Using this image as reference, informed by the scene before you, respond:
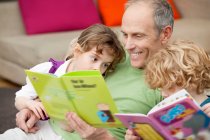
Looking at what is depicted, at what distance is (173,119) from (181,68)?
0.93 feet

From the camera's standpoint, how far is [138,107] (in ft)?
5.87

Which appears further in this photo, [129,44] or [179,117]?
[129,44]

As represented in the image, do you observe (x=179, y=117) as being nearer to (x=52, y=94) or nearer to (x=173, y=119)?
(x=173, y=119)

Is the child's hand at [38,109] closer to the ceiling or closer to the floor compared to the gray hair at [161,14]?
closer to the floor

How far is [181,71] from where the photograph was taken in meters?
1.56

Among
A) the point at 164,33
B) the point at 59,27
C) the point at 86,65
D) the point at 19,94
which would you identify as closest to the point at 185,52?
the point at 164,33

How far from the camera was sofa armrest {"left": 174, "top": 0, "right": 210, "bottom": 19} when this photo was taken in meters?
4.75

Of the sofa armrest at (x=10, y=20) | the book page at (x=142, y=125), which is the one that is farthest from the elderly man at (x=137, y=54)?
the sofa armrest at (x=10, y=20)

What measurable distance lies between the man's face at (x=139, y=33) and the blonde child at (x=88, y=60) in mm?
70

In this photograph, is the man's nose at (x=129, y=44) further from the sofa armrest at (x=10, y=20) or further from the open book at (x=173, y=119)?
the sofa armrest at (x=10, y=20)

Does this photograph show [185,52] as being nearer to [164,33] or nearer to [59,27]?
[164,33]

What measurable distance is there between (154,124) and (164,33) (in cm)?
61

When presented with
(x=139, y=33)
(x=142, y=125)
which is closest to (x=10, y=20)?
(x=139, y=33)

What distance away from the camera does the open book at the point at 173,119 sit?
129 centimetres
